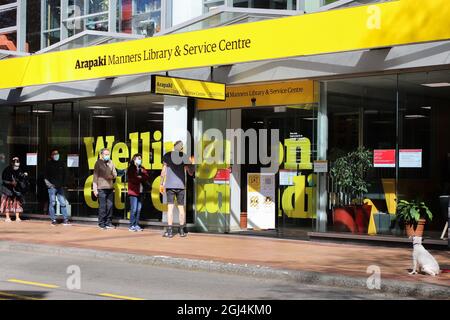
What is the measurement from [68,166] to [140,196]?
145 inches

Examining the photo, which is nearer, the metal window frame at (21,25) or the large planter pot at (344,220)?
the large planter pot at (344,220)

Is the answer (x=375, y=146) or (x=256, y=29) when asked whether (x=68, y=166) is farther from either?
(x=375, y=146)

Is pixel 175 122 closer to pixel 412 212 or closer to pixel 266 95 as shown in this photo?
pixel 266 95

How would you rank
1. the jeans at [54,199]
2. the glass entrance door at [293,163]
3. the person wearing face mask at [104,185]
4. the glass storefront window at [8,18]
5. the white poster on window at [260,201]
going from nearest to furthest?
the glass entrance door at [293,163] < the white poster on window at [260,201] < the person wearing face mask at [104,185] < the jeans at [54,199] < the glass storefront window at [8,18]

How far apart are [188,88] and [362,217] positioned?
4.64 metres

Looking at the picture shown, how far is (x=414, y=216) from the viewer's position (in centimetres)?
1302

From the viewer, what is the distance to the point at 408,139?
13414 mm

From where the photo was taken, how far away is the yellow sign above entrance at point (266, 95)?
14.9 m

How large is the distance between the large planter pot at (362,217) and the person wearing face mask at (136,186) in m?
5.55

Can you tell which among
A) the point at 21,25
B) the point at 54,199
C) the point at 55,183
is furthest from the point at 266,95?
the point at 21,25

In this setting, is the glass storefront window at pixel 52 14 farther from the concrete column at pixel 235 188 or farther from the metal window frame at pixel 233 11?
the concrete column at pixel 235 188

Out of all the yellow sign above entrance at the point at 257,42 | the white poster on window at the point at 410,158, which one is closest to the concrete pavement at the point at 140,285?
the white poster on window at the point at 410,158

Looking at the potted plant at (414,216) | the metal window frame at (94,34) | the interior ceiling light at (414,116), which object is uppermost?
the metal window frame at (94,34)

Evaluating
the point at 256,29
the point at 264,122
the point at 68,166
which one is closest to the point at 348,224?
the point at 264,122
